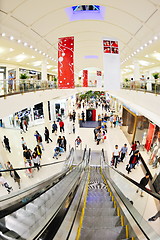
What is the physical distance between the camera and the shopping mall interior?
2406 millimetres

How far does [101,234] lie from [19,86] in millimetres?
8713

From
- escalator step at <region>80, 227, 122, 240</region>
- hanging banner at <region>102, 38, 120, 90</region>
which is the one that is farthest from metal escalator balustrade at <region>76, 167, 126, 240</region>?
hanging banner at <region>102, 38, 120, 90</region>

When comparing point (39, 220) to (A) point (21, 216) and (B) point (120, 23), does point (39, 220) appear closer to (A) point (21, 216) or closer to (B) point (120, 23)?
(A) point (21, 216)

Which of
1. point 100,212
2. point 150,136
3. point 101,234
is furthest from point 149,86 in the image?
Result: point 101,234

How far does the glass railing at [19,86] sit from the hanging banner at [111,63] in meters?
4.82

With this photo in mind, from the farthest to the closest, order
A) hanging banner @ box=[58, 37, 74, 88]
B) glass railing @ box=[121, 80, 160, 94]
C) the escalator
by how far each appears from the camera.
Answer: hanging banner @ box=[58, 37, 74, 88] → glass railing @ box=[121, 80, 160, 94] → the escalator

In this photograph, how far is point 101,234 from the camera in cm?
234

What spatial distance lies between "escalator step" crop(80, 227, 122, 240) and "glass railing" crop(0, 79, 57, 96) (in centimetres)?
690

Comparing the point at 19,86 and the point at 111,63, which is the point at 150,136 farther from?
the point at 19,86

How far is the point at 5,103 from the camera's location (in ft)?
25.3

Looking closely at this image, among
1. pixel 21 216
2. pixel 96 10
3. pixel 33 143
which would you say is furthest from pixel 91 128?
pixel 21 216

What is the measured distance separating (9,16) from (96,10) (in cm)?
656

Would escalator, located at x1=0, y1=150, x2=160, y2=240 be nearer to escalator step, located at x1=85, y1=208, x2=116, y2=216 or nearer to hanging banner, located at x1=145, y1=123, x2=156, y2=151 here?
escalator step, located at x1=85, y1=208, x2=116, y2=216

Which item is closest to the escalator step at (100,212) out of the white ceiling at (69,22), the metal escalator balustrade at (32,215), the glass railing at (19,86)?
the metal escalator balustrade at (32,215)
